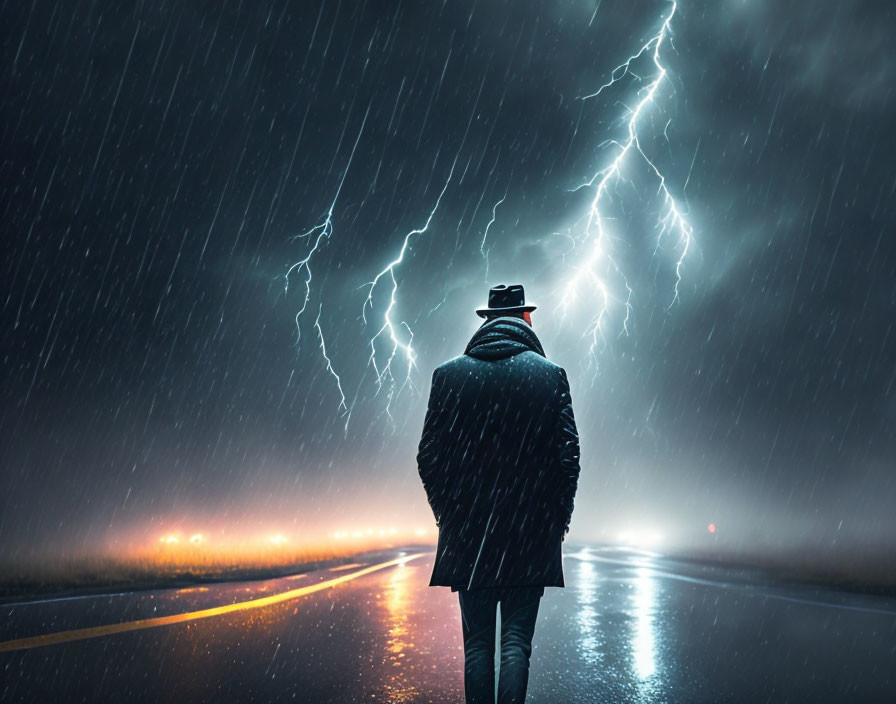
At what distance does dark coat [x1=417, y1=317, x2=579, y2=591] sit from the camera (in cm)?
233

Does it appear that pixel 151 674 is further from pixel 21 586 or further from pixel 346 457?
pixel 346 457

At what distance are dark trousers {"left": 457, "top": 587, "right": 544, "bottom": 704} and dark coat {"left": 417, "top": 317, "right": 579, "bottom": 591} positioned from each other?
79 millimetres

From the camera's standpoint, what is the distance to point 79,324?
23.2 meters

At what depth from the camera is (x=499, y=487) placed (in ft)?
7.82

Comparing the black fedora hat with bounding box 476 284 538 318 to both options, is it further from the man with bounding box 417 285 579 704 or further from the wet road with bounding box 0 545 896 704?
the wet road with bounding box 0 545 896 704

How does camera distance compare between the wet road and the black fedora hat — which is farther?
the wet road

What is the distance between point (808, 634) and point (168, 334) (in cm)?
2699

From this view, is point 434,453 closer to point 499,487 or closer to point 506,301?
point 499,487

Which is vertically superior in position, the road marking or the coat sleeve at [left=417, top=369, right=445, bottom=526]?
the coat sleeve at [left=417, top=369, right=445, bottom=526]

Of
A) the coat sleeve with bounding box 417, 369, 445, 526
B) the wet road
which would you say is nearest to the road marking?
the wet road

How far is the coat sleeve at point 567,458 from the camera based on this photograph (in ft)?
7.66

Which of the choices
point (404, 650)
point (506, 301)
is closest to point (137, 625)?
point (404, 650)

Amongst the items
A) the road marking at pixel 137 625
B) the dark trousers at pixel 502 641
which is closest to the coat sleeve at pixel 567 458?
the dark trousers at pixel 502 641

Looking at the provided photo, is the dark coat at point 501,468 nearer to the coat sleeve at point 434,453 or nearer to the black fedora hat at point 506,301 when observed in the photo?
the coat sleeve at point 434,453
